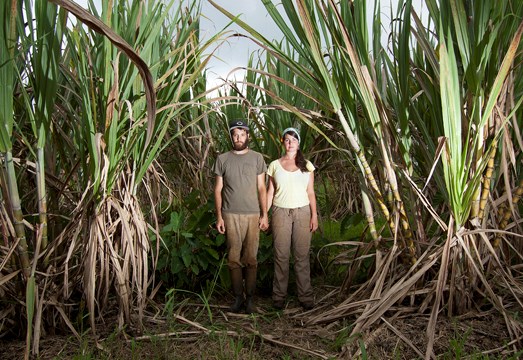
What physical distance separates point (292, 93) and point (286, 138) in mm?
747

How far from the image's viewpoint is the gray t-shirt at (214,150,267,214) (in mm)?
2354

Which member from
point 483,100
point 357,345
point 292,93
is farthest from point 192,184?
point 483,100

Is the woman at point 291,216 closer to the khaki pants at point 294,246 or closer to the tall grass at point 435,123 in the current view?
the khaki pants at point 294,246

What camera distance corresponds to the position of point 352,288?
2373mm

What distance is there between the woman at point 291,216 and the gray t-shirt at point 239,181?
3.9 inches

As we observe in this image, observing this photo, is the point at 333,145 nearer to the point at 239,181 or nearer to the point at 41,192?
the point at 239,181

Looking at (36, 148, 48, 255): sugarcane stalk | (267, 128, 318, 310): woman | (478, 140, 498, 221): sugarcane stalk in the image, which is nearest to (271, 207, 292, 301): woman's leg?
(267, 128, 318, 310): woman

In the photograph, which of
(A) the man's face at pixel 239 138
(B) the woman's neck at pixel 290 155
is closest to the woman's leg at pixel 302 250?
(B) the woman's neck at pixel 290 155

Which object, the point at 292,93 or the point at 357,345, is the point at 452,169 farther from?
the point at 292,93

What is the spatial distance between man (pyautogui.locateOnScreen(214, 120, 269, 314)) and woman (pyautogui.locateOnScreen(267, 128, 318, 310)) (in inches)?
3.8

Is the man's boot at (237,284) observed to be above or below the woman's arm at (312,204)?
below

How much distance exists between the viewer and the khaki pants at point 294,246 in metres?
2.39

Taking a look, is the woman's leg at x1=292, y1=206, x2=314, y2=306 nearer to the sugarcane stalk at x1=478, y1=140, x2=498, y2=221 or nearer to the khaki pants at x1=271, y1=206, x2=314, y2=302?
the khaki pants at x1=271, y1=206, x2=314, y2=302

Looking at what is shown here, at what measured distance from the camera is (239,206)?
2.35 metres
